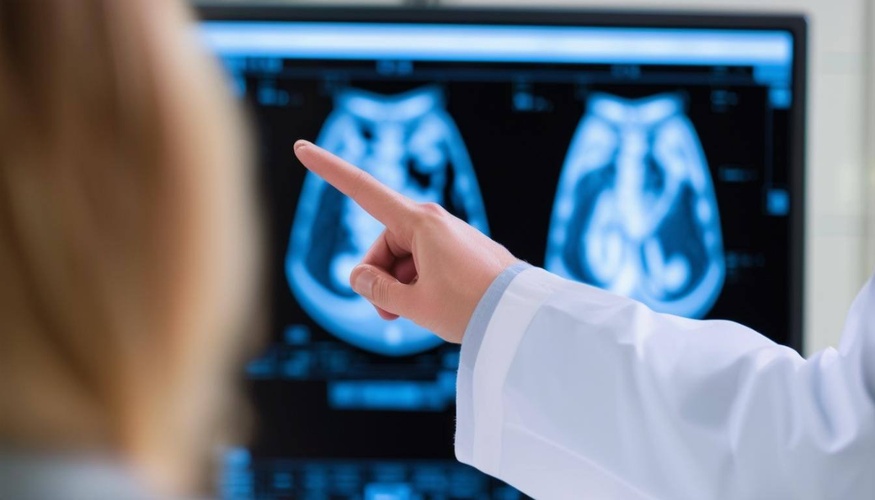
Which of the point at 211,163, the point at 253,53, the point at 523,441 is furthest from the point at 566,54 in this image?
the point at 211,163

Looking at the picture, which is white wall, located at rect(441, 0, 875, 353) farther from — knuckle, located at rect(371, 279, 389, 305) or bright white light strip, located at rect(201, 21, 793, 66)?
knuckle, located at rect(371, 279, 389, 305)

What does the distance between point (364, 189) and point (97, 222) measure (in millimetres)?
235

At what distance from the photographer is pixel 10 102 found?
1.26ft

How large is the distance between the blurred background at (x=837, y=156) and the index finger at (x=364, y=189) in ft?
2.00

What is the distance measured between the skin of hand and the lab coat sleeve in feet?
0.05

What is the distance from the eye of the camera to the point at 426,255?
0.60 metres

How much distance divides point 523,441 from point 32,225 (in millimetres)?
352

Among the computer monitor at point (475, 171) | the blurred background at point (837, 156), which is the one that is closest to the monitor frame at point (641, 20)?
the computer monitor at point (475, 171)

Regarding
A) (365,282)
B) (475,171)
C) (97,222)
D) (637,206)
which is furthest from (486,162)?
(97,222)

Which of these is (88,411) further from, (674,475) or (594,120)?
(594,120)

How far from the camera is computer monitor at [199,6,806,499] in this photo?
868 millimetres

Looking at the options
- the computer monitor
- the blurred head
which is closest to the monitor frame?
the computer monitor

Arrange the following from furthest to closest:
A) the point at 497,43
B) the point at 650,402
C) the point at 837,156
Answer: the point at 837,156, the point at 497,43, the point at 650,402

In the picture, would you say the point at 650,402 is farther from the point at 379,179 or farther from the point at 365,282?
the point at 379,179
